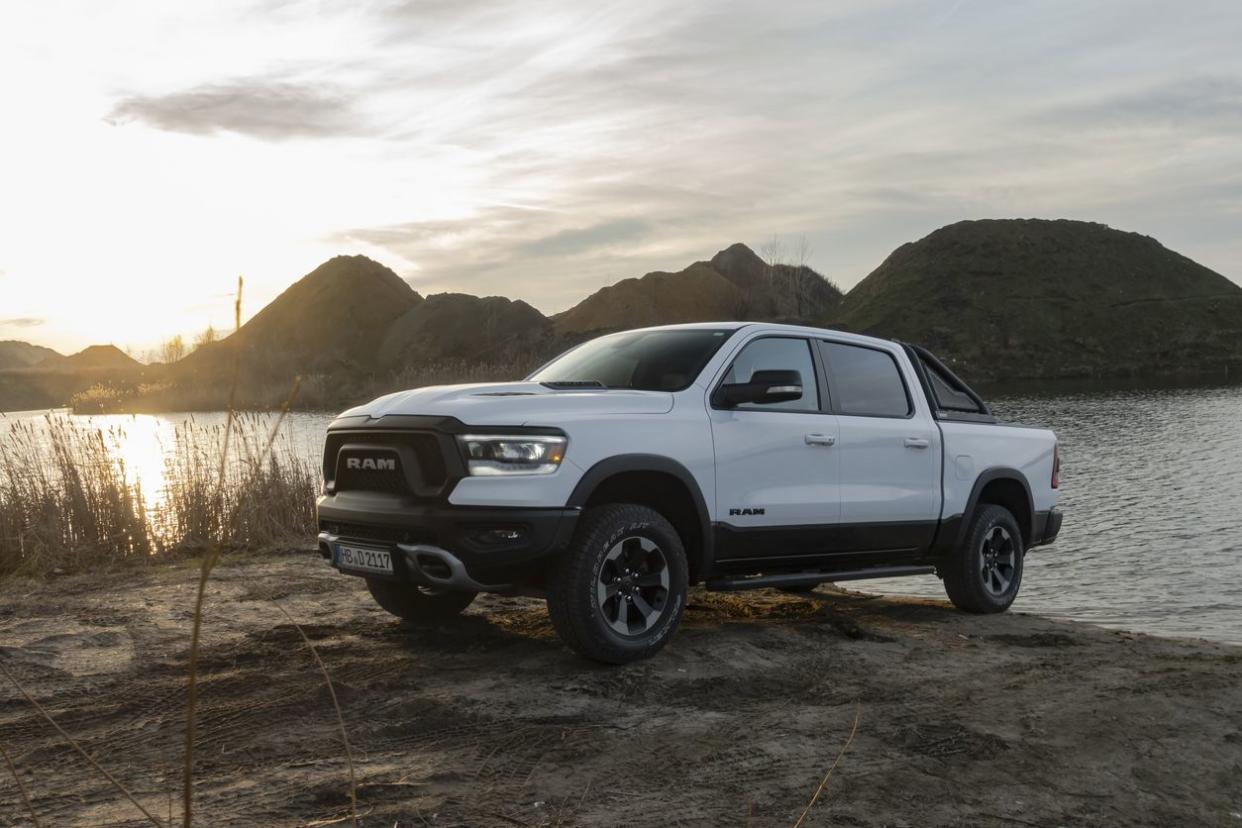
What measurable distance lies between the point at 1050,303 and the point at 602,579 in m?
89.6

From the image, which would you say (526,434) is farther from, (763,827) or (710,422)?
(763,827)

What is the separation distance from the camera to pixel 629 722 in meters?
5.04

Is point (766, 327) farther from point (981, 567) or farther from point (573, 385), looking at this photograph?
point (981, 567)

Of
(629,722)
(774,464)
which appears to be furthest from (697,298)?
(629,722)

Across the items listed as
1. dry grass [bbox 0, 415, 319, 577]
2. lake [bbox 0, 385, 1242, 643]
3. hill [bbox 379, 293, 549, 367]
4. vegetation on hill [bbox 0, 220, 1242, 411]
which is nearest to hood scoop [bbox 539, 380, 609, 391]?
dry grass [bbox 0, 415, 319, 577]

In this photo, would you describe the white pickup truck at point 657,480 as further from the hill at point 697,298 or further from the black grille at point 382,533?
the hill at point 697,298

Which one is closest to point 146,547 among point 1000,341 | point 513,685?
point 513,685

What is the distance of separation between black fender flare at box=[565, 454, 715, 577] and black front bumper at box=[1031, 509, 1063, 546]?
3721 millimetres

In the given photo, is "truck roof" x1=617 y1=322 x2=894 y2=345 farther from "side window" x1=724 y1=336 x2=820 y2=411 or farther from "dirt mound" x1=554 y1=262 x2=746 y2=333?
"dirt mound" x1=554 y1=262 x2=746 y2=333

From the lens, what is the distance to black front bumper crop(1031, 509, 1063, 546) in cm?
880

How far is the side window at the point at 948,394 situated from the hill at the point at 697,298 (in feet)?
217

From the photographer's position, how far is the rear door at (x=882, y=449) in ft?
23.7

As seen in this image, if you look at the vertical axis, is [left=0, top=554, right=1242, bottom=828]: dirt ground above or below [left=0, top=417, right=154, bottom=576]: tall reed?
below

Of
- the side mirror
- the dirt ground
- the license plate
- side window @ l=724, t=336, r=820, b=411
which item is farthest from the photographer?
side window @ l=724, t=336, r=820, b=411
